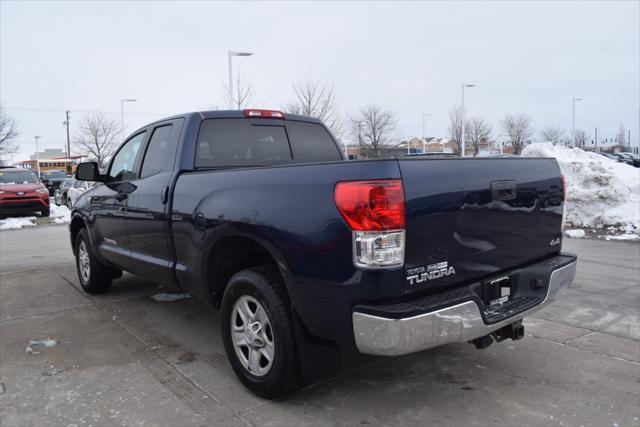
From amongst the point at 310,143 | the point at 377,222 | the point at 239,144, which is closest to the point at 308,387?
the point at 377,222

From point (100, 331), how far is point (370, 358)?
2.50 m

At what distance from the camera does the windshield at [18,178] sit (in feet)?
57.4

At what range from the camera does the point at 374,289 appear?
2.68m

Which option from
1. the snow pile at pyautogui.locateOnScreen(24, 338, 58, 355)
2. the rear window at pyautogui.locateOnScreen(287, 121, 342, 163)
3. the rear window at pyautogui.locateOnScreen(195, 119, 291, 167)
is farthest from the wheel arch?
the snow pile at pyautogui.locateOnScreen(24, 338, 58, 355)

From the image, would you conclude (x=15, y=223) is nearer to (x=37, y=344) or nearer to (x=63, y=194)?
(x=63, y=194)

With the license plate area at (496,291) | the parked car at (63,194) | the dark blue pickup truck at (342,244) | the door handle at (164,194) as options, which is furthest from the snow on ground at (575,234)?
the parked car at (63,194)

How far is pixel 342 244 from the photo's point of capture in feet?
8.96

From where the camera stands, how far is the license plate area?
316 cm

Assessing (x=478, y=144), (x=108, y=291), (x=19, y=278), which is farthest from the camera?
(x=478, y=144)

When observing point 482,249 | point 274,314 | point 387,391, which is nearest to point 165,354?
point 274,314

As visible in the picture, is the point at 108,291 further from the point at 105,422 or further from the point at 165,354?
the point at 105,422

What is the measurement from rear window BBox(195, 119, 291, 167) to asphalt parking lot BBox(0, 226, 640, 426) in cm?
157

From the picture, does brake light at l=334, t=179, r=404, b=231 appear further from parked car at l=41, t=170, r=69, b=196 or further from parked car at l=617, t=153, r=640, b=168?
parked car at l=617, t=153, r=640, b=168

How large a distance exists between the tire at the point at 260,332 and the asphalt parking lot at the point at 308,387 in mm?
167
